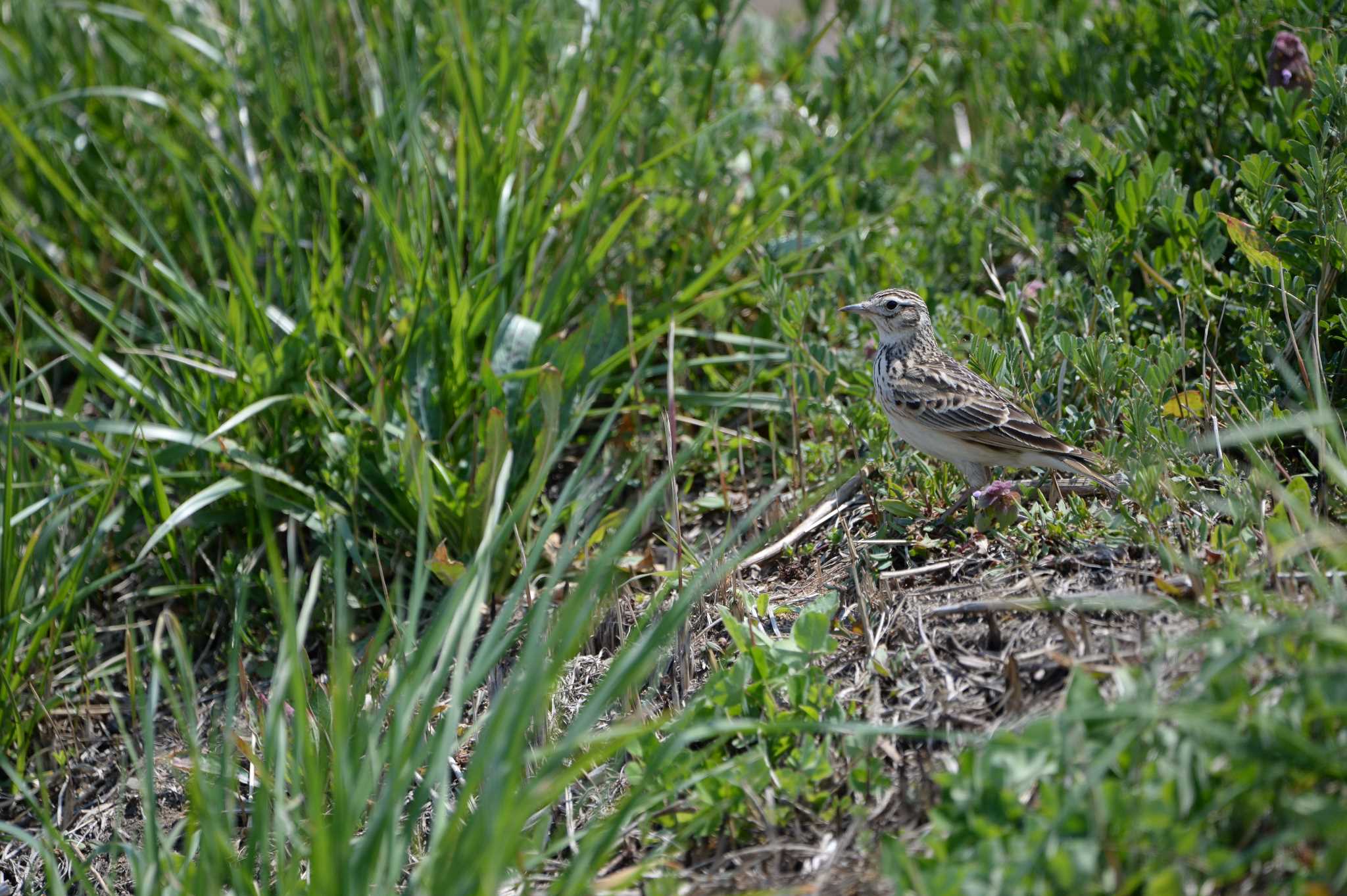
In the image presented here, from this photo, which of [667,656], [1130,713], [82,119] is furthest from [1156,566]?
[82,119]

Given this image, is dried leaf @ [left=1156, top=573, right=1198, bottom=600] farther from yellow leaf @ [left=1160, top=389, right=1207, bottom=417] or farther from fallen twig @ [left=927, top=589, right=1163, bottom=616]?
yellow leaf @ [left=1160, top=389, right=1207, bottom=417]

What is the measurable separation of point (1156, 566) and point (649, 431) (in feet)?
7.05

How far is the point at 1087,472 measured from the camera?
3623 millimetres

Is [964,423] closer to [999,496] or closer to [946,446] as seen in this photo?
[946,446]

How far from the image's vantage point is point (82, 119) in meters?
5.88

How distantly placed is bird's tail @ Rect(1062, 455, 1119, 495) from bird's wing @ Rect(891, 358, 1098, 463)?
0.02 m

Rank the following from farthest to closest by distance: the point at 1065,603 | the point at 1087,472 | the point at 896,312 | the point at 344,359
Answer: the point at 344,359
the point at 896,312
the point at 1087,472
the point at 1065,603

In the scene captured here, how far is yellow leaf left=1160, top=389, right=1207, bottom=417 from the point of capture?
→ 3879mm

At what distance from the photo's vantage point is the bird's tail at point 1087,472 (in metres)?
3.56

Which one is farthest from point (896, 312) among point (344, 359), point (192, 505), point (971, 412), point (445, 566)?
point (192, 505)

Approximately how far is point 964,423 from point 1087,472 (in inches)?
16.3

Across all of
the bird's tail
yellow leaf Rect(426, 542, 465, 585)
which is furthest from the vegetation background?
the bird's tail

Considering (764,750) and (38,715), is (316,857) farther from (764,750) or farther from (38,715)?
(38,715)

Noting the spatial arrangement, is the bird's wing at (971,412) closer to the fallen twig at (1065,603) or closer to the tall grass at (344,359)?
the fallen twig at (1065,603)
